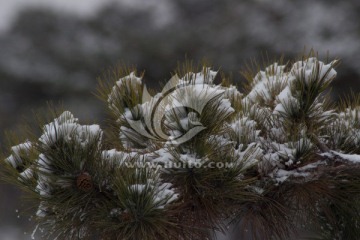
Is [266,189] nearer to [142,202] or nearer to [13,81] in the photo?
[142,202]

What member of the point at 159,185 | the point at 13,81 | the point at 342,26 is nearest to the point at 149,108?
the point at 159,185

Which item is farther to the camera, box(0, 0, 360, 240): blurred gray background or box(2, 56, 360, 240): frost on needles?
box(0, 0, 360, 240): blurred gray background

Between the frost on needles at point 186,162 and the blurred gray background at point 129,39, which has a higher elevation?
the blurred gray background at point 129,39

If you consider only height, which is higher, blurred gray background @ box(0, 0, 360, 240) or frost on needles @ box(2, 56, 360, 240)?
blurred gray background @ box(0, 0, 360, 240)

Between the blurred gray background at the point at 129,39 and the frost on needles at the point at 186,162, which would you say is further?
the blurred gray background at the point at 129,39
